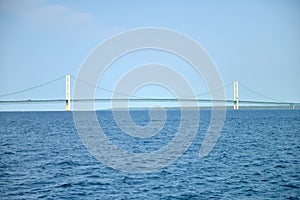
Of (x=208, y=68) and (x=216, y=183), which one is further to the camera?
(x=208, y=68)

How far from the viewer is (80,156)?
25047mm

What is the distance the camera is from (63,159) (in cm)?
2373

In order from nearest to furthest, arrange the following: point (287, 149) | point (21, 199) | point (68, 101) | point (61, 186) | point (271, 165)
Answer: point (21, 199), point (61, 186), point (271, 165), point (287, 149), point (68, 101)

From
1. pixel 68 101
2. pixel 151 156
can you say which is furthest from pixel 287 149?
pixel 68 101

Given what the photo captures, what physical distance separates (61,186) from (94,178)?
2031mm

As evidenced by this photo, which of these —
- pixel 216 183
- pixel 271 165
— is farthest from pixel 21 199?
pixel 271 165

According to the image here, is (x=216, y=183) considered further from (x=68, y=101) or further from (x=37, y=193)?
(x=68, y=101)

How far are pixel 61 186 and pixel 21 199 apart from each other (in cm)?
233

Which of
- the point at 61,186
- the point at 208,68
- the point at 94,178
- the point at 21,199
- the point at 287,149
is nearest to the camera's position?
the point at 21,199

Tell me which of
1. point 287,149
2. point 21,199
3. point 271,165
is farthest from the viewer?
point 287,149

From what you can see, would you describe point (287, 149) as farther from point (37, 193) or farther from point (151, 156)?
point (37, 193)

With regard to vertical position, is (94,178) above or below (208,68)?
below

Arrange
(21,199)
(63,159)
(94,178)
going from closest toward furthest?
(21,199) → (94,178) → (63,159)

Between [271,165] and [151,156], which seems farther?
[151,156]
